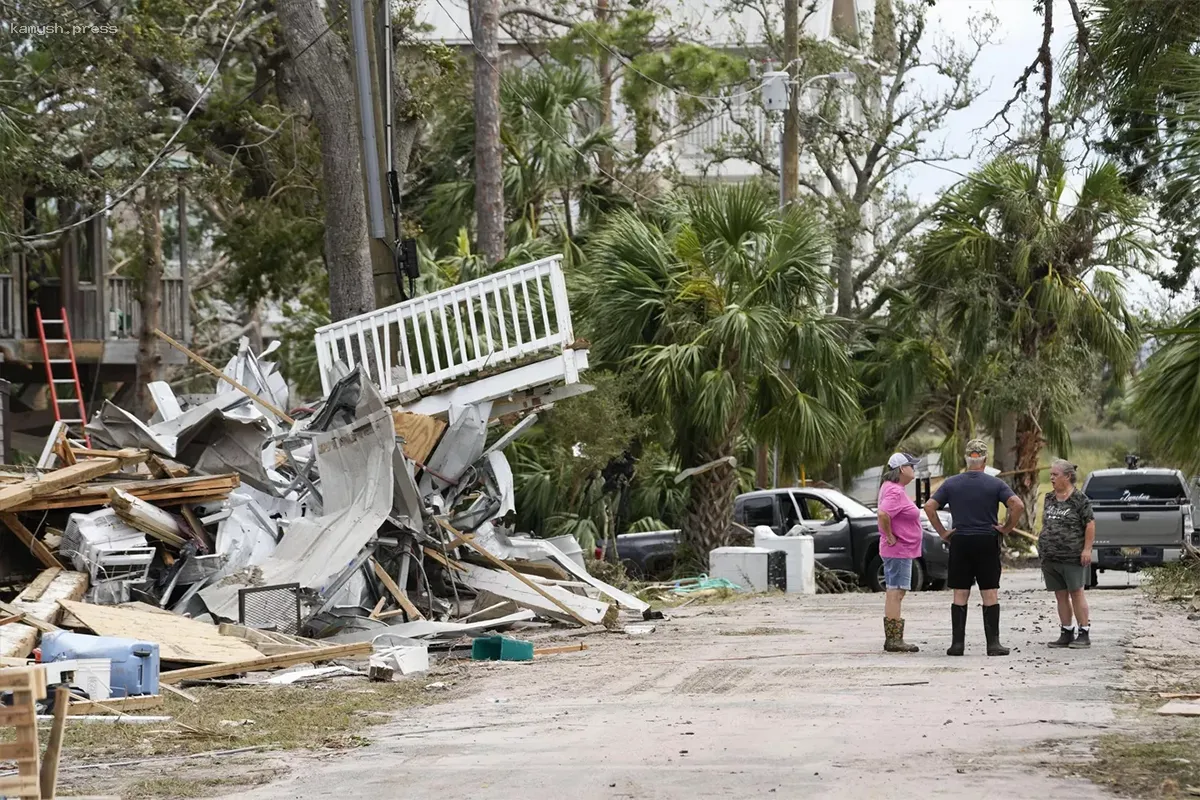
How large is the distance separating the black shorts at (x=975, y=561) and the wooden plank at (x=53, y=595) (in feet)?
22.8

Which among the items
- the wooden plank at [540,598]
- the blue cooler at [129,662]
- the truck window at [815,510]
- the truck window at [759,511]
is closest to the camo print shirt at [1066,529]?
the wooden plank at [540,598]

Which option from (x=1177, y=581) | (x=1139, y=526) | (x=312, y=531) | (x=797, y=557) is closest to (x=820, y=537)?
(x=797, y=557)

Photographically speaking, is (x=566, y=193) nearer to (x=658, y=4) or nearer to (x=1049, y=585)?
(x=658, y=4)

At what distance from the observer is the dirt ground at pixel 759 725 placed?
7.36 m

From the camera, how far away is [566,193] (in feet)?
93.9

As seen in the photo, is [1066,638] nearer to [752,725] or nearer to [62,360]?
[752,725]

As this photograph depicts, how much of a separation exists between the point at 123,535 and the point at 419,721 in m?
5.62

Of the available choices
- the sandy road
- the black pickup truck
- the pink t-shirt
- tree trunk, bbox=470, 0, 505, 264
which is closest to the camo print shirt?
the sandy road

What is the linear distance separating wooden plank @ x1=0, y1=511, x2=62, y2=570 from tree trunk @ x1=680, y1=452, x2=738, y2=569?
33.3ft

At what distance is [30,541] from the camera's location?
14500mm

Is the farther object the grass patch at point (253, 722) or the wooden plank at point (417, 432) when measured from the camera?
the wooden plank at point (417, 432)

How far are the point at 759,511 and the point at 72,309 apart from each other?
39.2ft

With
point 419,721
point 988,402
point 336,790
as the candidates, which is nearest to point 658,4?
point 988,402

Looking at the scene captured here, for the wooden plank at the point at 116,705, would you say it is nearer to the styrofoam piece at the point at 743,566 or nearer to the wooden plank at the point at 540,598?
the wooden plank at the point at 540,598
